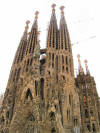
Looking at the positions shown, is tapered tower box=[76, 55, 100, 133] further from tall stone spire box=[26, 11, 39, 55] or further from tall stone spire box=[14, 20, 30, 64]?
tall stone spire box=[14, 20, 30, 64]

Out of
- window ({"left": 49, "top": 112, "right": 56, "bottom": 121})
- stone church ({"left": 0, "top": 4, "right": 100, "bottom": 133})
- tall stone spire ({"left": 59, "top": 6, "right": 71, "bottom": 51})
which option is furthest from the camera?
tall stone spire ({"left": 59, "top": 6, "right": 71, "bottom": 51})

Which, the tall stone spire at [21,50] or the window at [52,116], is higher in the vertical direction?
the tall stone spire at [21,50]

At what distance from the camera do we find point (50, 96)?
1166 inches

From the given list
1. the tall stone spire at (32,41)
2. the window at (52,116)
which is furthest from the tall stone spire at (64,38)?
the window at (52,116)

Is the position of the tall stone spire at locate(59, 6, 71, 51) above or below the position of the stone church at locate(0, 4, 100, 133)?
above

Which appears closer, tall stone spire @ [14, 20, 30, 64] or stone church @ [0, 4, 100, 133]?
stone church @ [0, 4, 100, 133]

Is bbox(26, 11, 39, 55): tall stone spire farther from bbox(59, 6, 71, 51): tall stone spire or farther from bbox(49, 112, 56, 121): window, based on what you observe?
bbox(49, 112, 56, 121): window

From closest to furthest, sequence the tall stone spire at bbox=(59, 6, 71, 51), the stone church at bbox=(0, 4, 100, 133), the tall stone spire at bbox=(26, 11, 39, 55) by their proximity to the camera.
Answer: the stone church at bbox=(0, 4, 100, 133) → the tall stone spire at bbox=(59, 6, 71, 51) → the tall stone spire at bbox=(26, 11, 39, 55)

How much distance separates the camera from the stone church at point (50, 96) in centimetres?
2742

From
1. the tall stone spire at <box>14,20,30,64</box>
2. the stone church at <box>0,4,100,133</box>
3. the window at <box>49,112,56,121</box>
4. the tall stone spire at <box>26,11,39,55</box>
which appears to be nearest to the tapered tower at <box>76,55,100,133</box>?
the stone church at <box>0,4,100,133</box>

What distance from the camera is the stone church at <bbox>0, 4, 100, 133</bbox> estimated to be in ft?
90.0

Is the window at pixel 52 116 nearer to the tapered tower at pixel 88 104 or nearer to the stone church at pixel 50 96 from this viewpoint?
the stone church at pixel 50 96

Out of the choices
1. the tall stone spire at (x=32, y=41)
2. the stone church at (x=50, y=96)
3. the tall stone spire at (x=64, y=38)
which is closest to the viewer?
the stone church at (x=50, y=96)

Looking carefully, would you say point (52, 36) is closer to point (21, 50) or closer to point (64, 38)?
point (64, 38)
